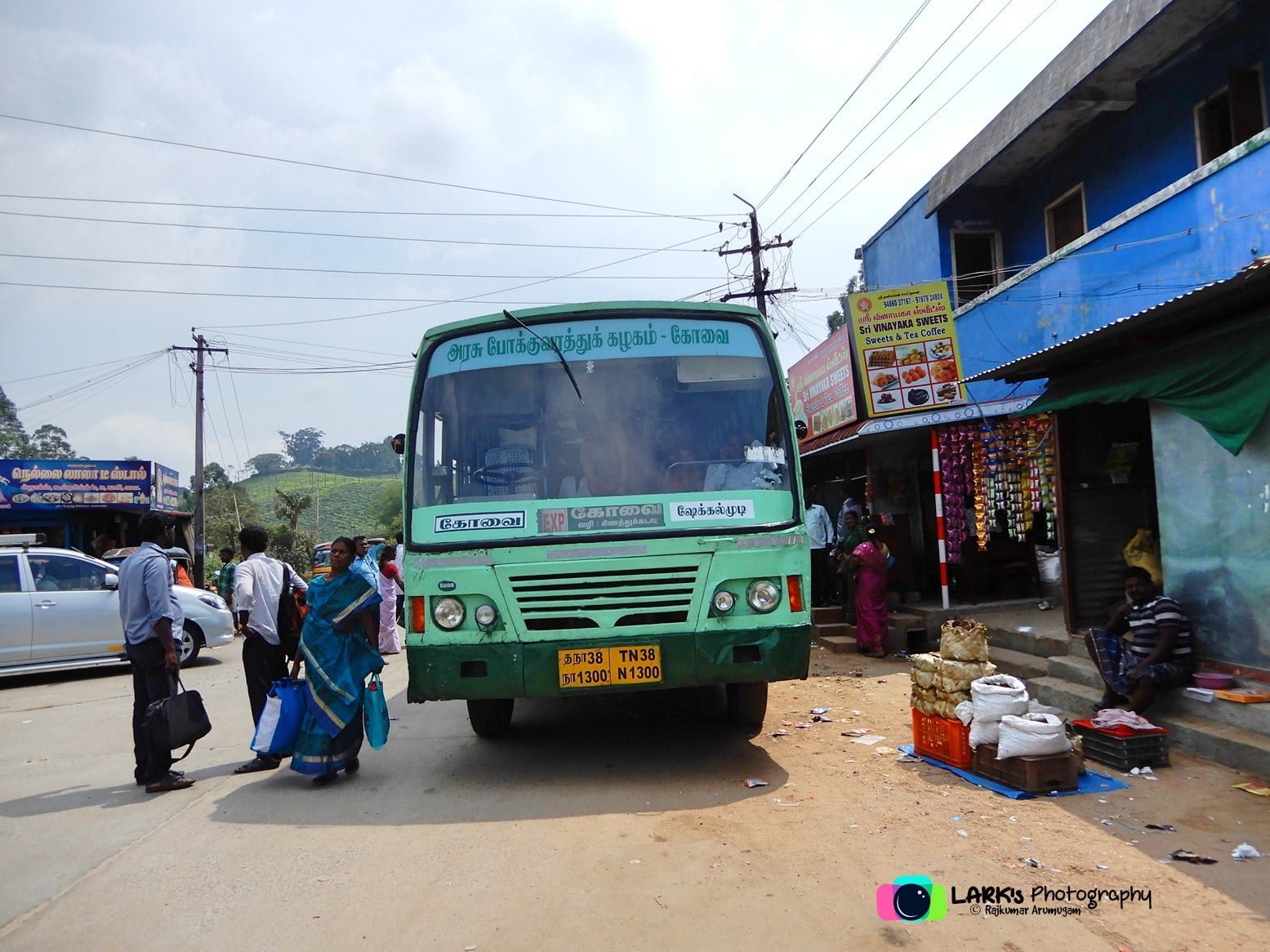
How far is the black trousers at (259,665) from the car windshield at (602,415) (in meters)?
1.83

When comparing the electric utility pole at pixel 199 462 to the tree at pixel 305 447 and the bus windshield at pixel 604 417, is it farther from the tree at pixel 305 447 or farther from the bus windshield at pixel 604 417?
the tree at pixel 305 447

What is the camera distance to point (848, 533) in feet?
40.4

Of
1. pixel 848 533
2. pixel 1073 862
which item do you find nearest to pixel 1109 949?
pixel 1073 862

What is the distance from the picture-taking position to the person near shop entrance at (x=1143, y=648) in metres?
5.90

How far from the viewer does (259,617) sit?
6.38m

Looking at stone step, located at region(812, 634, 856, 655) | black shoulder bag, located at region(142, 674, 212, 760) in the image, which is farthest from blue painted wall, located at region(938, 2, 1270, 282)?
black shoulder bag, located at region(142, 674, 212, 760)

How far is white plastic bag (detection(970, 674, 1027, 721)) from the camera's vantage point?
5.25m

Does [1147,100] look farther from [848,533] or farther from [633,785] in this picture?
[633,785]

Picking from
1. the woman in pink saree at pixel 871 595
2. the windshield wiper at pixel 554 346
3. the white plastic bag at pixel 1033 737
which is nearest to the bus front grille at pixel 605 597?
the windshield wiper at pixel 554 346

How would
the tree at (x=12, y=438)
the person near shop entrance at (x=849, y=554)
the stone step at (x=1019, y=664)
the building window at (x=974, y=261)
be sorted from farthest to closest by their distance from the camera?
the tree at (x=12, y=438) → the building window at (x=974, y=261) → the person near shop entrance at (x=849, y=554) → the stone step at (x=1019, y=664)

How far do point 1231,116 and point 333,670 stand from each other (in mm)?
10293

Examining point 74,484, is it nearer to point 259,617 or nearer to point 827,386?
point 827,386

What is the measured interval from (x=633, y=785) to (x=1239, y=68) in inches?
383

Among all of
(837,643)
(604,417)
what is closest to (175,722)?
(604,417)
